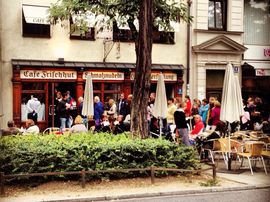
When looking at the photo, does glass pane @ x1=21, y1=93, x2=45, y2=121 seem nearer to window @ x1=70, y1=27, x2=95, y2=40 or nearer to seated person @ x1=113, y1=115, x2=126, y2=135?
window @ x1=70, y1=27, x2=95, y2=40

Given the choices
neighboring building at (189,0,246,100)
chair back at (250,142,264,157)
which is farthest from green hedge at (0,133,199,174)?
neighboring building at (189,0,246,100)

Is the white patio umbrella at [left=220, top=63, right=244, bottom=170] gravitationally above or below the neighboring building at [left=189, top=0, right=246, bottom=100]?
below

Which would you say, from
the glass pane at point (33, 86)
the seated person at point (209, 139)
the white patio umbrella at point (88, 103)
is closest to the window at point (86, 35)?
the glass pane at point (33, 86)

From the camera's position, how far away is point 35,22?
19594mm

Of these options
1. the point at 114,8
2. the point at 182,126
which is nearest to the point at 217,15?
the point at 114,8

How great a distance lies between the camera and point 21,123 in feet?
63.7

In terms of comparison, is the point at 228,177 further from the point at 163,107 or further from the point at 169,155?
the point at 163,107

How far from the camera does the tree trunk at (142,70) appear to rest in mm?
11648

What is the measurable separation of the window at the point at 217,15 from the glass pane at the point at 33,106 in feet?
31.2

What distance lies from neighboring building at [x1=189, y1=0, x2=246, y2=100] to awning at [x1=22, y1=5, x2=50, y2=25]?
7.52 m

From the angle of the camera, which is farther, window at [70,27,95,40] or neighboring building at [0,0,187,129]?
window at [70,27,95,40]

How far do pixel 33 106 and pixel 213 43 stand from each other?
9547 mm

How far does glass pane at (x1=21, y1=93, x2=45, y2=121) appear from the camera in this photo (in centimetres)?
1916

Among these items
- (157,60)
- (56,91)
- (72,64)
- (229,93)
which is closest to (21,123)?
(56,91)
